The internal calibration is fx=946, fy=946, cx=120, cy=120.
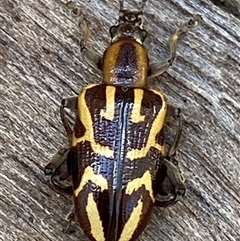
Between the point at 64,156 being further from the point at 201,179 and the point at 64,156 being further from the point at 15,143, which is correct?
the point at 201,179

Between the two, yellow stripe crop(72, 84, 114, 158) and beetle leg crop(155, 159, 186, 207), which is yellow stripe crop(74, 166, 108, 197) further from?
beetle leg crop(155, 159, 186, 207)

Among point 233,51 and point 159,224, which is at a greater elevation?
point 233,51

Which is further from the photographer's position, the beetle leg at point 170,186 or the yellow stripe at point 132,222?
the beetle leg at point 170,186

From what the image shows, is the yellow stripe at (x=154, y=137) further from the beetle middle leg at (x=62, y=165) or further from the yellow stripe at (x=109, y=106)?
the beetle middle leg at (x=62, y=165)

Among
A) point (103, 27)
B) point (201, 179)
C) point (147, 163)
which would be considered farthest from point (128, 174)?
point (103, 27)

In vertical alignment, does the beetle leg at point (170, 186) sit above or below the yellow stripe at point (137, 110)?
below

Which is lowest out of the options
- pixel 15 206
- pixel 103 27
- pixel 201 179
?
pixel 15 206

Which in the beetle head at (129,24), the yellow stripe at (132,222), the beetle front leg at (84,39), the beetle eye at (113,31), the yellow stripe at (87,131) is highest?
the beetle head at (129,24)

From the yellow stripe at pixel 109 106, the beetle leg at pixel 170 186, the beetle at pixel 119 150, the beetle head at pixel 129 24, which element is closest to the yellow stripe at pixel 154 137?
the beetle at pixel 119 150
